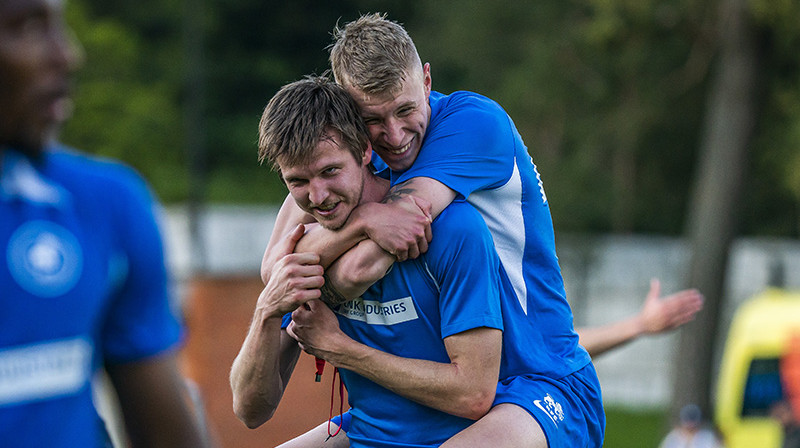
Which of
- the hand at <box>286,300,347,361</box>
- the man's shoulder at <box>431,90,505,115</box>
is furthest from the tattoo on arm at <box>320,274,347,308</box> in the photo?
the man's shoulder at <box>431,90,505,115</box>

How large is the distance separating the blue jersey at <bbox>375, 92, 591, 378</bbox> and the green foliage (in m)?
14.3

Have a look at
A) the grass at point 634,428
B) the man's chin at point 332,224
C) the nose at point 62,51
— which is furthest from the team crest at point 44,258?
the grass at point 634,428

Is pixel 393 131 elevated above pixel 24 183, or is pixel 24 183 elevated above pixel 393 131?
pixel 24 183

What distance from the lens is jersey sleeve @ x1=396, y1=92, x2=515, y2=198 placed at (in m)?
3.67

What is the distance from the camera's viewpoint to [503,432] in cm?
358

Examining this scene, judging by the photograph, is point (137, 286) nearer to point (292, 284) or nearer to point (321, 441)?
point (292, 284)

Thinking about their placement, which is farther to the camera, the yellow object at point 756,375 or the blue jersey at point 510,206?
the yellow object at point 756,375

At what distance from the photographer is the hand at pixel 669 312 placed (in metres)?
4.92

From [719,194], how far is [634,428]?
652 centimetres

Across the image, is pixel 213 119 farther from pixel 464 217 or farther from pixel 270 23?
pixel 464 217

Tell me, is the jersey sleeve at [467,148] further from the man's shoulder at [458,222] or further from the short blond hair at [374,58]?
the short blond hair at [374,58]

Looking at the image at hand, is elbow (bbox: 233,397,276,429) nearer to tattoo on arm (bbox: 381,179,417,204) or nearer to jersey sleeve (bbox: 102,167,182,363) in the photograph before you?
tattoo on arm (bbox: 381,179,417,204)

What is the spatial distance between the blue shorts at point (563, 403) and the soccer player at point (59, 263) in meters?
1.74

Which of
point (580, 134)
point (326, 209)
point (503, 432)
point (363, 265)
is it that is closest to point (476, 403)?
point (503, 432)
